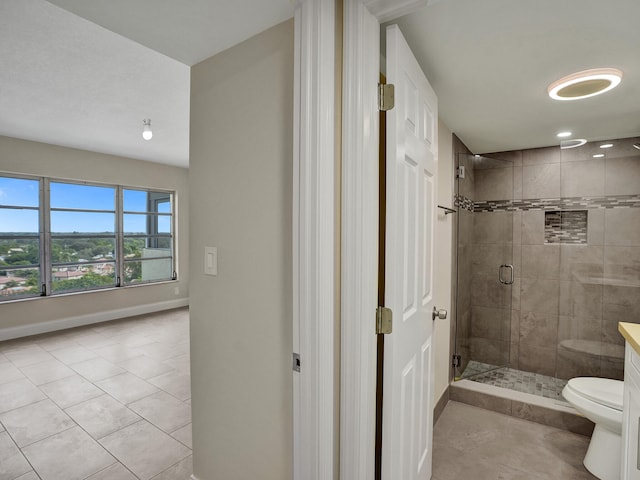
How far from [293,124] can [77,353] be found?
4128 millimetres

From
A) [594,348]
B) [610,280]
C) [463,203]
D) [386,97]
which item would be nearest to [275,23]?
[386,97]

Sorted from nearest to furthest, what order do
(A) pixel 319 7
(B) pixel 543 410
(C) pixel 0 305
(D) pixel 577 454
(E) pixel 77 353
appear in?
(A) pixel 319 7, (D) pixel 577 454, (B) pixel 543 410, (E) pixel 77 353, (C) pixel 0 305

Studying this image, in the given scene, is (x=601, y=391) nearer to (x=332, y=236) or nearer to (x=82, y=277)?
(x=332, y=236)

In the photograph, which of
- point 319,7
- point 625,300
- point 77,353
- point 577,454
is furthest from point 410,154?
point 77,353

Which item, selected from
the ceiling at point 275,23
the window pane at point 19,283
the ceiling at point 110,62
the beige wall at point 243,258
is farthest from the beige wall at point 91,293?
the beige wall at point 243,258

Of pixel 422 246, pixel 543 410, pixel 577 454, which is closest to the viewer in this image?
pixel 422 246

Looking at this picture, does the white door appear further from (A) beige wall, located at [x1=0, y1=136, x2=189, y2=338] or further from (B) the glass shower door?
(A) beige wall, located at [x1=0, y1=136, x2=189, y2=338]

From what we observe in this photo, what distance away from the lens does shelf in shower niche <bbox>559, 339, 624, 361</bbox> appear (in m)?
2.61

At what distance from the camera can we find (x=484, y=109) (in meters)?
2.28

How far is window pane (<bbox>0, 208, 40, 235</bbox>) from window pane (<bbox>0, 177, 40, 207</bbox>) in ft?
0.33

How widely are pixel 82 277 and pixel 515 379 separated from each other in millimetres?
5653

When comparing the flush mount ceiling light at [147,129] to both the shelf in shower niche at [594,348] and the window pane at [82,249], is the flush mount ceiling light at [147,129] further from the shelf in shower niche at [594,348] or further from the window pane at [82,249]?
the shelf in shower niche at [594,348]

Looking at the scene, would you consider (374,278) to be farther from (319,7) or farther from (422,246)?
(319,7)

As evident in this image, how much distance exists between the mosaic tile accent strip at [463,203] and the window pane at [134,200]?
5.01 m
